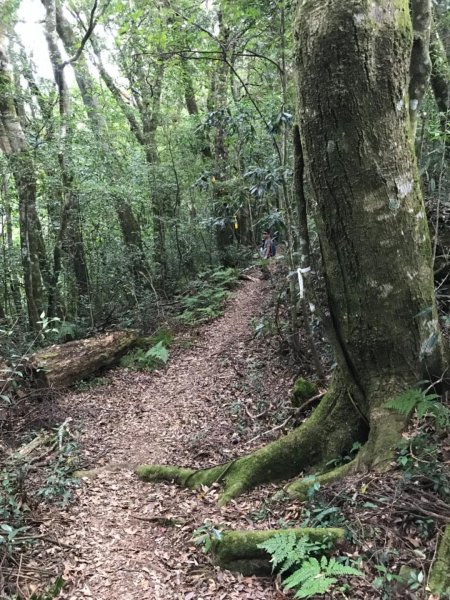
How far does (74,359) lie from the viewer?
28.1 feet

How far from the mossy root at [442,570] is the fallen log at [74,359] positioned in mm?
6396

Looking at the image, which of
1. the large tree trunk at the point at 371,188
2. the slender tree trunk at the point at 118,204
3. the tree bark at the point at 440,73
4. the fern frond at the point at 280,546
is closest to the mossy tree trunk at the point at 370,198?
the large tree trunk at the point at 371,188

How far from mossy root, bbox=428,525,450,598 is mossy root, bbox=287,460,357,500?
3.99ft

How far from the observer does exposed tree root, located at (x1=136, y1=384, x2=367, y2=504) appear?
4543 mm

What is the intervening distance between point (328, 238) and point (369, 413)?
173cm

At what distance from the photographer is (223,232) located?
52.8 feet

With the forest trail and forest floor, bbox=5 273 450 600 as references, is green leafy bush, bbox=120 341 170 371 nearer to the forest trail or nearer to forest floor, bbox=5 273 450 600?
the forest trail

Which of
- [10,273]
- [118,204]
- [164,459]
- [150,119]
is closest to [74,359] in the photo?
[164,459]

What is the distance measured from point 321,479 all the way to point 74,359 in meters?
5.88

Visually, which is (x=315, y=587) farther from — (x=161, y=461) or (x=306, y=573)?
(x=161, y=461)

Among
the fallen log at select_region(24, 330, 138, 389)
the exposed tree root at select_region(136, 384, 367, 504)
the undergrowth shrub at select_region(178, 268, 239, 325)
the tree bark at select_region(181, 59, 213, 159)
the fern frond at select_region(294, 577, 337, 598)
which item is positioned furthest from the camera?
the tree bark at select_region(181, 59, 213, 159)

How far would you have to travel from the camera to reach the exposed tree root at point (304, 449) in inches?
179

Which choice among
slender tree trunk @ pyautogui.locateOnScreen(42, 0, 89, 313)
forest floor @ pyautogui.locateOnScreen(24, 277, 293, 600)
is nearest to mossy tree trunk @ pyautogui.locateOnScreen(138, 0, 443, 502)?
forest floor @ pyautogui.locateOnScreen(24, 277, 293, 600)

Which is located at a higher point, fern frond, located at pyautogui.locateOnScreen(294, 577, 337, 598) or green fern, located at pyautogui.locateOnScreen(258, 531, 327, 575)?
fern frond, located at pyautogui.locateOnScreen(294, 577, 337, 598)
